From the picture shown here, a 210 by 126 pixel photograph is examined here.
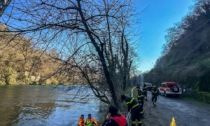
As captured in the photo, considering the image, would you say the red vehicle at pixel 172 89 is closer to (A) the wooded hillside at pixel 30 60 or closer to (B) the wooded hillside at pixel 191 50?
(B) the wooded hillside at pixel 191 50

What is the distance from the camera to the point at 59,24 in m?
6.86

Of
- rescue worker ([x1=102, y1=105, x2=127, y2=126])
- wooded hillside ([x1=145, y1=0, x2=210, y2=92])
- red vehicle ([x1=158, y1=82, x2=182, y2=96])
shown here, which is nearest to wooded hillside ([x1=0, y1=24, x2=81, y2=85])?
rescue worker ([x1=102, y1=105, x2=127, y2=126])

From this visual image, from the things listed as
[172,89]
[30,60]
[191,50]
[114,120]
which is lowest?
[114,120]

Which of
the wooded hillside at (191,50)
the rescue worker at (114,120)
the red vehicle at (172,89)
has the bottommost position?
the rescue worker at (114,120)

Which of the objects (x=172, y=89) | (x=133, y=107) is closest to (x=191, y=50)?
(x=172, y=89)

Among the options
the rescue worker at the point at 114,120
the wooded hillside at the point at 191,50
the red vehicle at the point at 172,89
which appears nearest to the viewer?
the rescue worker at the point at 114,120

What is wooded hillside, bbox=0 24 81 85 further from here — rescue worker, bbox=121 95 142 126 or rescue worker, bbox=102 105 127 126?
rescue worker, bbox=121 95 142 126

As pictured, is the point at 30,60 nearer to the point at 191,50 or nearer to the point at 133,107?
the point at 133,107

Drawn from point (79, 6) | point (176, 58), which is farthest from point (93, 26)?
point (176, 58)

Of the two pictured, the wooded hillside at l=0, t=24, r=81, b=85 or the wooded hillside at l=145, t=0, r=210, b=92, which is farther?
the wooded hillside at l=145, t=0, r=210, b=92

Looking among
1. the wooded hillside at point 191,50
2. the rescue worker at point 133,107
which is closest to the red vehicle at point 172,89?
the wooded hillside at point 191,50

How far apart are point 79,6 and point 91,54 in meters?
2.73

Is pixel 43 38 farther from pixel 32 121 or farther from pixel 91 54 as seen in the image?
pixel 32 121

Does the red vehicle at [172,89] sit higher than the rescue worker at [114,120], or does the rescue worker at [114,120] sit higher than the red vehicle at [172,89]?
the red vehicle at [172,89]
